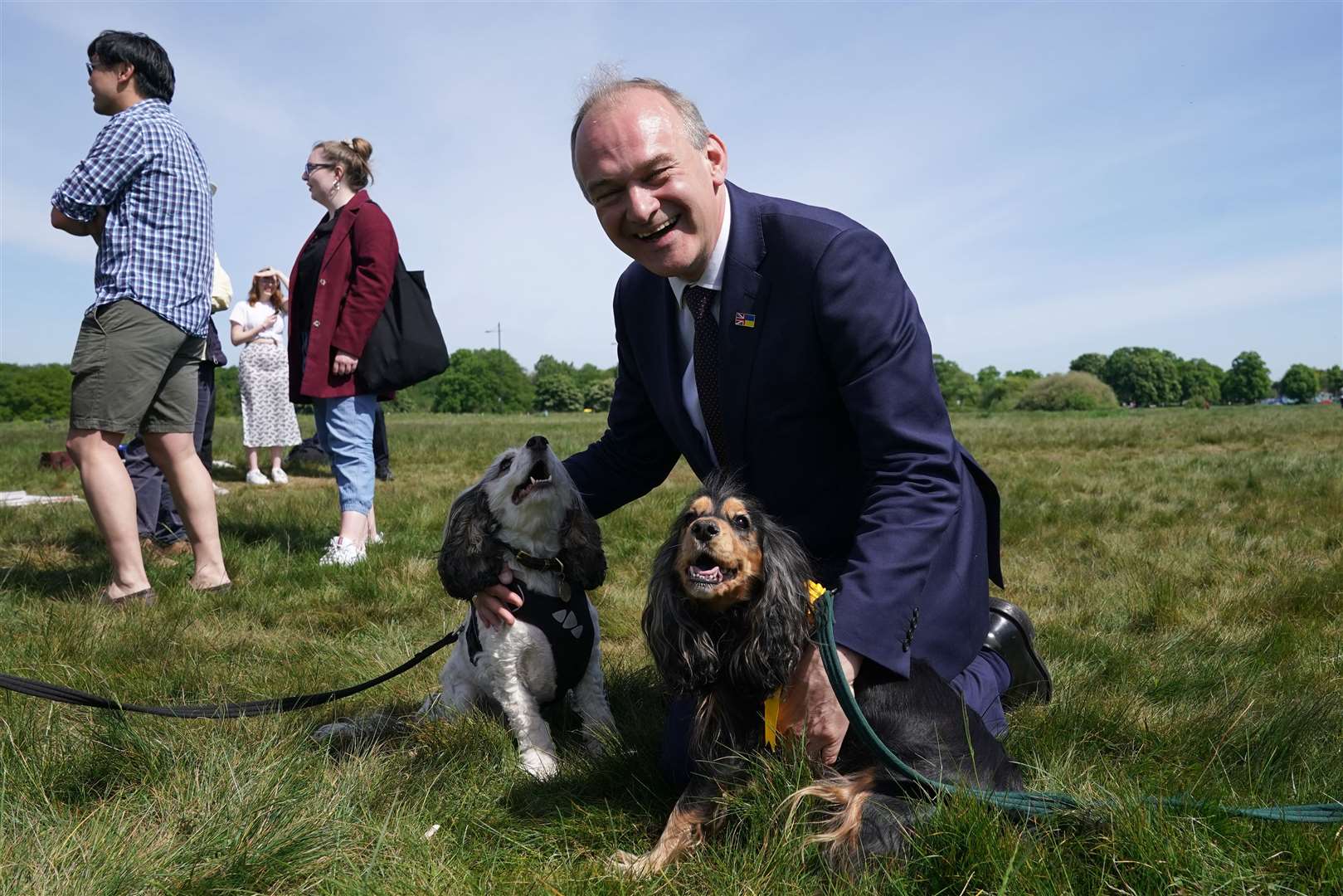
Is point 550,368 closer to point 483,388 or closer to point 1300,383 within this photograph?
point 483,388

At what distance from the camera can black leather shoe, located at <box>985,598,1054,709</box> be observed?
328 cm

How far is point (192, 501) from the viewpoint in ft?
16.7

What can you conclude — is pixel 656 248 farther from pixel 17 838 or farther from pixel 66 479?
pixel 66 479

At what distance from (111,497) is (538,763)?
308cm

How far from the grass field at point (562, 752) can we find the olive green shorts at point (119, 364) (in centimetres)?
96

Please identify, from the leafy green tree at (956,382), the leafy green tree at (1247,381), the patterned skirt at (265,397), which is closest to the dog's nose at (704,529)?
the patterned skirt at (265,397)

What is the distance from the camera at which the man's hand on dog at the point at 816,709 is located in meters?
2.34

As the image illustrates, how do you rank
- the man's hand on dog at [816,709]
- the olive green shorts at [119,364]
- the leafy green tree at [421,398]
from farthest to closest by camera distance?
the leafy green tree at [421,398]
the olive green shorts at [119,364]
the man's hand on dog at [816,709]

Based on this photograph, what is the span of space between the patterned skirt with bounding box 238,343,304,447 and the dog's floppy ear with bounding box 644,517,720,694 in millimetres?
9286

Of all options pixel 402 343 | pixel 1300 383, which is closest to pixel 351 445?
pixel 402 343

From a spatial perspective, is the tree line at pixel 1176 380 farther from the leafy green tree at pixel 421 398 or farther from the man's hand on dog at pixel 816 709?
the man's hand on dog at pixel 816 709

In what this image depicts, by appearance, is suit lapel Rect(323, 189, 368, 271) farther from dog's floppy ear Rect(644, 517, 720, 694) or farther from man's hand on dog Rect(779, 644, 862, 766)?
man's hand on dog Rect(779, 644, 862, 766)

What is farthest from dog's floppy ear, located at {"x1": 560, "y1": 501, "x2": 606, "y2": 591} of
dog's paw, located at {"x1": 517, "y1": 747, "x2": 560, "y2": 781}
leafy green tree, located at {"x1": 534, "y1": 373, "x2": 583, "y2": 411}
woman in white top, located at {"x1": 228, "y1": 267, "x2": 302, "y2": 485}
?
leafy green tree, located at {"x1": 534, "y1": 373, "x2": 583, "y2": 411}

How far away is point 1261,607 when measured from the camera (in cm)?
447
